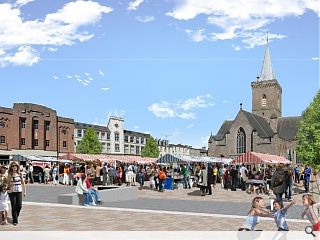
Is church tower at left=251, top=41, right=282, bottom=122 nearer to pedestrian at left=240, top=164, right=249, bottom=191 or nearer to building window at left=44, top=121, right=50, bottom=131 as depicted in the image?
building window at left=44, top=121, right=50, bottom=131

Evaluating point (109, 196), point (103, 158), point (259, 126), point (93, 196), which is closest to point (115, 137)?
point (259, 126)

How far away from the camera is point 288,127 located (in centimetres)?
10169

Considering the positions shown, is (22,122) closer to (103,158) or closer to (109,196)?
(103,158)

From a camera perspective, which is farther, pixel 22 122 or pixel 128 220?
pixel 22 122

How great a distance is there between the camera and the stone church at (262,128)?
8788 cm

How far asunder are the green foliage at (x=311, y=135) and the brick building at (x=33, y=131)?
3858cm

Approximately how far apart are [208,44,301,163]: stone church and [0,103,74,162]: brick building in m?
31.2

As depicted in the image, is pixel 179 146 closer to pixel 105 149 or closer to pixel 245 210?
pixel 105 149

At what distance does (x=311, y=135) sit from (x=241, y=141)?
1482 inches

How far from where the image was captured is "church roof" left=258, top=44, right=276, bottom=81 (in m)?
107

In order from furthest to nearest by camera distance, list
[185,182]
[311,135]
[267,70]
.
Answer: [267,70] < [311,135] < [185,182]

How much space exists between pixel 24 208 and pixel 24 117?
Answer: 176ft

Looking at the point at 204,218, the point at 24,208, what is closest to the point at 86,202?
the point at 24,208

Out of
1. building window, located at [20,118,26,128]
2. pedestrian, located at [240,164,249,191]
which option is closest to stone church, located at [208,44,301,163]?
building window, located at [20,118,26,128]
